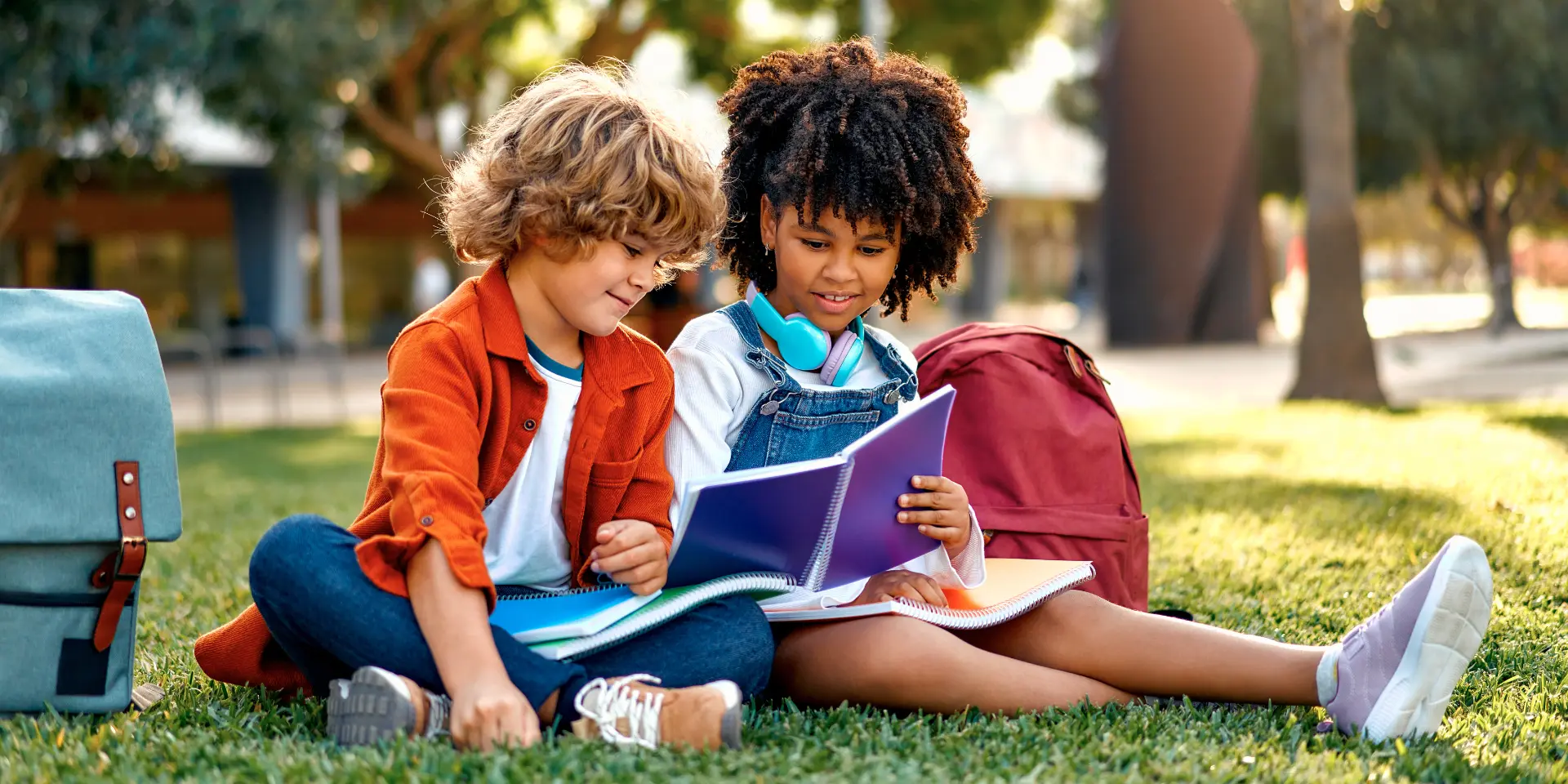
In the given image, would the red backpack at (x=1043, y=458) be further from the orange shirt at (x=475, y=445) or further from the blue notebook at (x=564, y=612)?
the blue notebook at (x=564, y=612)

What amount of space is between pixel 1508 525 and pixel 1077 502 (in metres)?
1.90

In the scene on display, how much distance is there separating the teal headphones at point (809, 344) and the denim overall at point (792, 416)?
0.03m

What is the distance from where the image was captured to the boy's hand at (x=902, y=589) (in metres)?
2.79

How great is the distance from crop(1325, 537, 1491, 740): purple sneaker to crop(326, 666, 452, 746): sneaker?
60.5 inches

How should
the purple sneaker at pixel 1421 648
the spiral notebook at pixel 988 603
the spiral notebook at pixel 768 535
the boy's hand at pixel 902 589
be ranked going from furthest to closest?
the boy's hand at pixel 902 589
the spiral notebook at pixel 988 603
the spiral notebook at pixel 768 535
the purple sneaker at pixel 1421 648

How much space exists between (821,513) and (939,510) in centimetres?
31

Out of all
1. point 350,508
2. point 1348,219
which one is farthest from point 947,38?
point 350,508

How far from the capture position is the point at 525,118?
2.69 metres

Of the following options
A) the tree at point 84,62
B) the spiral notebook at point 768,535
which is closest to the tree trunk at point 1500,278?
the tree at point 84,62

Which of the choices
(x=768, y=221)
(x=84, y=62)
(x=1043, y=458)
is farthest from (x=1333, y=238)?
(x=84, y=62)

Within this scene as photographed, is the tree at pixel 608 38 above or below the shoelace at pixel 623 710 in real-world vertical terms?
above

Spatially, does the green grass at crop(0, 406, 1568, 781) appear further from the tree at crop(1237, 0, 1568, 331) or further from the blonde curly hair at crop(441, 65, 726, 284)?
the tree at crop(1237, 0, 1568, 331)

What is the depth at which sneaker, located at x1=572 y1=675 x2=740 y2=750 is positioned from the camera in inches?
90.4

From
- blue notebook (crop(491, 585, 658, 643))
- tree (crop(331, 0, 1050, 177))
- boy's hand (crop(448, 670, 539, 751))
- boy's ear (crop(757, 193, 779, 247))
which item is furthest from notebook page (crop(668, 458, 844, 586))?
tree (crop(331, 0, 1050, 177))
